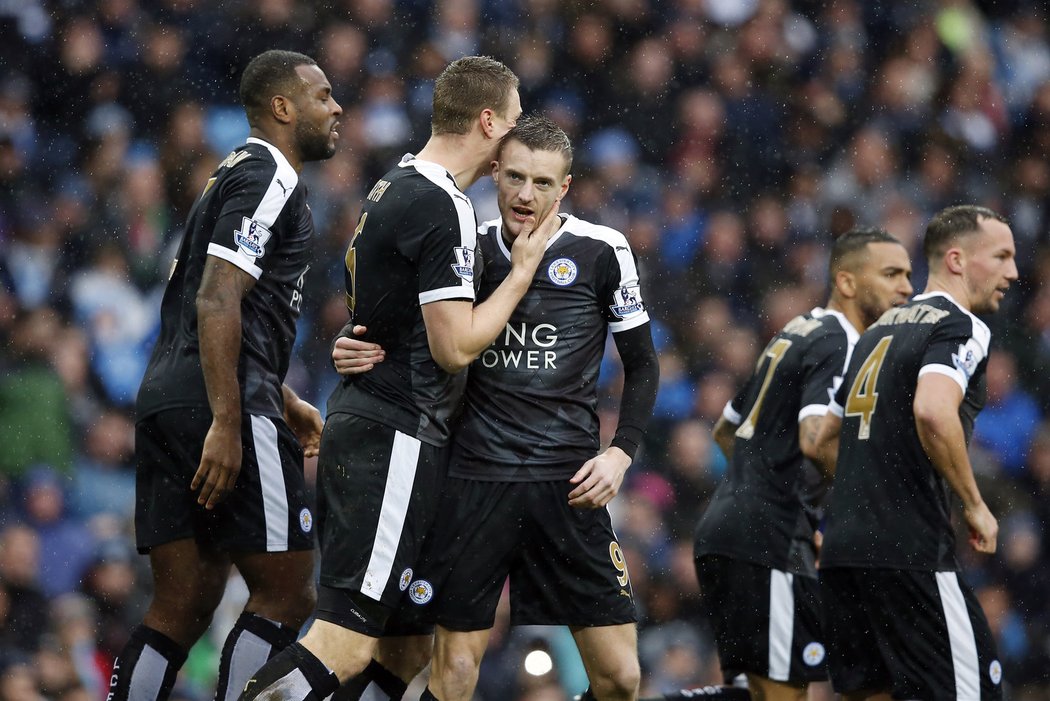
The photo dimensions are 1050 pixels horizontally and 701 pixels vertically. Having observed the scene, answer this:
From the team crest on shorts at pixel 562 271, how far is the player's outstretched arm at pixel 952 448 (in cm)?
141

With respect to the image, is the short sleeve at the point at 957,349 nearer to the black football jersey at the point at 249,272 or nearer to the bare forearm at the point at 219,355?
the black football jersey at the point at 249,272

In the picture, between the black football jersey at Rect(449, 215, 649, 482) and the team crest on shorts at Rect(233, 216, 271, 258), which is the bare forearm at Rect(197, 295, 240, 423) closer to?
the team crest on shorts at Rect(233, 216, 271, 258)

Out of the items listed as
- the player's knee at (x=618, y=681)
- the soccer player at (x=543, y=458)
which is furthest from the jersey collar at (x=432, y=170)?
the player's knee at (x=618, y=681)

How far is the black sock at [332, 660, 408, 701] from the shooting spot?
14.8ft

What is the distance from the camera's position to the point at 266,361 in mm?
4711

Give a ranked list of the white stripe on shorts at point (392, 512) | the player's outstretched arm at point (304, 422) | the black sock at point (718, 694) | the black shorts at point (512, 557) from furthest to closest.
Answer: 1. the black sock at point (718, 694)
2. the player's outstretched arm at point (304, 422)
3. the black shorts at point (512, 557)
4. the white stripe on shorts at point (392, 512)

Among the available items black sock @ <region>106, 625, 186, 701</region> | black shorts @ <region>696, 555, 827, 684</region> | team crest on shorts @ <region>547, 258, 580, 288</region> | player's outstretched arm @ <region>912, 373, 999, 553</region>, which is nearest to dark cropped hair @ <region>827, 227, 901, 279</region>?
player's outstretched arm @ <region>912, 373, 999, 553</region>

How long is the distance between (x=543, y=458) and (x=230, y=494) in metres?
1.05

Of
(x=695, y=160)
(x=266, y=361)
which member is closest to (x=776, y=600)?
(x=266, y=361)

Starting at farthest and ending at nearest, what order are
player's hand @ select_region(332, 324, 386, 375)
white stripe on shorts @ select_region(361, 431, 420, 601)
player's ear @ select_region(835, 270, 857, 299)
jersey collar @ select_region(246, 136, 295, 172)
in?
1. player's ear @ select_region(835, 270, 857, 299)
2. jersey collar @ select_region(246, 136, 295, 172)
3. player's hand @ select_region(332, 324, 386, 375)
4. white stripe on shorts @ select_region(361, 431, 420, 601)

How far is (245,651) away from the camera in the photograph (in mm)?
4391

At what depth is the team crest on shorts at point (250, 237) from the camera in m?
4.52

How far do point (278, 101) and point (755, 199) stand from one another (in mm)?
5587

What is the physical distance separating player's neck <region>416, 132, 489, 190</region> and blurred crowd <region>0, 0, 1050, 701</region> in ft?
12.9
